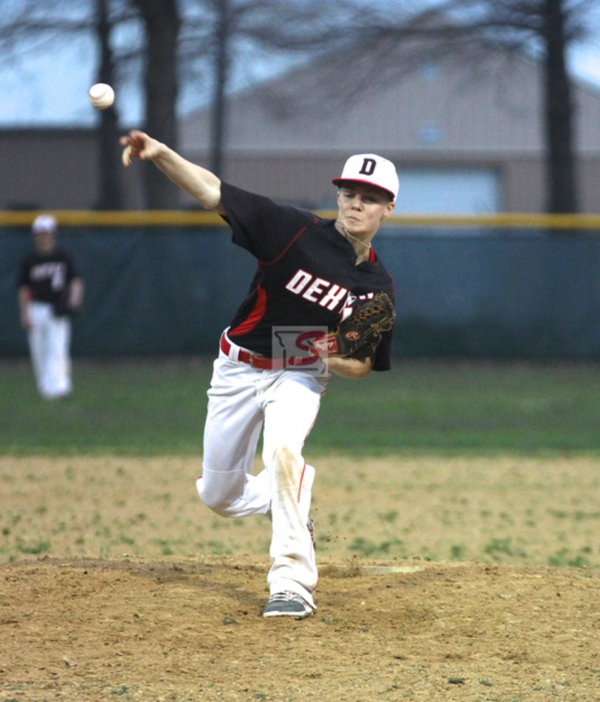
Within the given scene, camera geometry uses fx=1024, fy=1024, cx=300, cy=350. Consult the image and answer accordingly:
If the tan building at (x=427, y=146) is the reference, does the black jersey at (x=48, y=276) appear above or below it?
below

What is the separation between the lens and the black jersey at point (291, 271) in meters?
3.95

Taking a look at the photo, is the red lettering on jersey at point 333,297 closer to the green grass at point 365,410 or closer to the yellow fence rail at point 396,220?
the green grass at point 365,410

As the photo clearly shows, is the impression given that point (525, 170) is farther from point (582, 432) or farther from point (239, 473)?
point (239, 473)

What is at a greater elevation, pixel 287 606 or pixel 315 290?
pixel 315 290

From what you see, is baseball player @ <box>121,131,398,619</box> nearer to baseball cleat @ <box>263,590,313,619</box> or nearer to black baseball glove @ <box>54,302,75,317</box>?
baseball cleat @ <box>263,590,313,619</box>

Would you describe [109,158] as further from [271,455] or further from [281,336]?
[271,455]

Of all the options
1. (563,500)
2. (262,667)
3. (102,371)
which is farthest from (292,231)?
(102,371)

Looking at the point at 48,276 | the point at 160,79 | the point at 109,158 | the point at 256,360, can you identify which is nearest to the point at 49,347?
the point at 48,276

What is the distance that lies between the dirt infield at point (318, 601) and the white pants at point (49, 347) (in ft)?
14.3

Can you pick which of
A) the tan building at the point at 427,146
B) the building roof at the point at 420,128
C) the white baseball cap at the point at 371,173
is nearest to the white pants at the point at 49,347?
the white baseball cap at the point at 371,173

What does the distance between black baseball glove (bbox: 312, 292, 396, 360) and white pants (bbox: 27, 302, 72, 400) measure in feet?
24.2

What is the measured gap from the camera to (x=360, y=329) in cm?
409

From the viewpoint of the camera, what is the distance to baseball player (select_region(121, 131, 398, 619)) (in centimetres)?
389

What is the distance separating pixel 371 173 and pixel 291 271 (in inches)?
20.0
